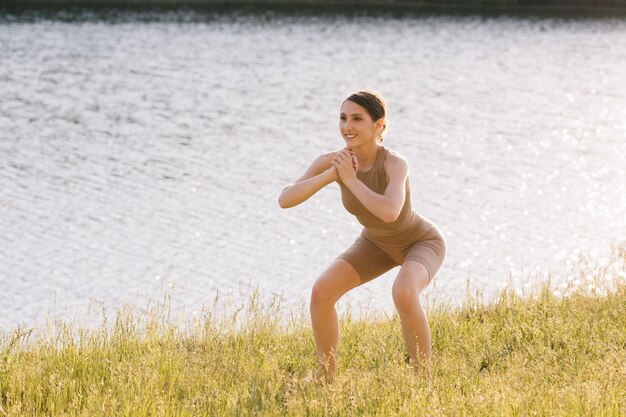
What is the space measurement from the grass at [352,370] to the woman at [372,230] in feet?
1.06

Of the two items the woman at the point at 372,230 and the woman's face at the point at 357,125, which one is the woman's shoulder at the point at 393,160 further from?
the woman's face at the point at 357,125

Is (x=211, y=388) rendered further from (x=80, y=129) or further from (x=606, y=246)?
(x=80, y=129)

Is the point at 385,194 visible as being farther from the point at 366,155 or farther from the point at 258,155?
the point at 258,155

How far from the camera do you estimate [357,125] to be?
679 cm

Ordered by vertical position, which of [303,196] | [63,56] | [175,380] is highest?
[303,196]

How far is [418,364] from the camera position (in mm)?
6699

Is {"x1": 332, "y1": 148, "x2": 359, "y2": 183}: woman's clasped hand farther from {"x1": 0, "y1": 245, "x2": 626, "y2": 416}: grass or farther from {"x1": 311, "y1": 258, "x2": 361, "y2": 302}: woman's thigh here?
{"x1": 0, "y1": 245, "x2": 626, "y2": 416}: grass

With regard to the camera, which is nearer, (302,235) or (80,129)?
(302,235)

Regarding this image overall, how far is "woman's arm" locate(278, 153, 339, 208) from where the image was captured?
6.71 m

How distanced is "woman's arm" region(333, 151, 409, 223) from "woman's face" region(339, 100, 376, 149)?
9.6 inches

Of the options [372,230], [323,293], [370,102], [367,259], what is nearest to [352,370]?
[323,293]

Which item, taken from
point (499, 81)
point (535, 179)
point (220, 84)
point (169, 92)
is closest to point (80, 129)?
point (169, 92)

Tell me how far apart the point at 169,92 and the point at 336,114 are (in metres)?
6.65

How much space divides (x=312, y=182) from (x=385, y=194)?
1.70 feet
